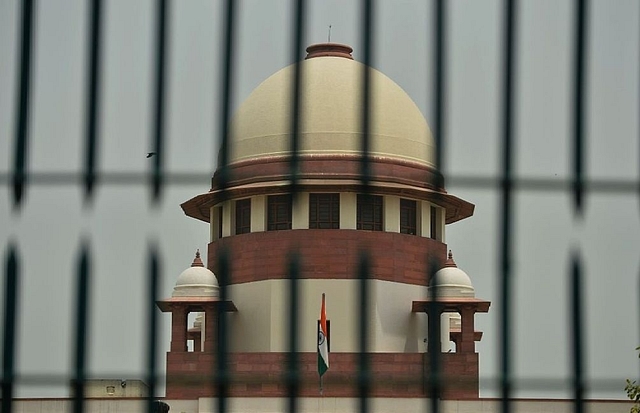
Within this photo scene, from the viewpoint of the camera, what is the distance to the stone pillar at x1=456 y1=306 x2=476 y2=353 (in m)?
37.0

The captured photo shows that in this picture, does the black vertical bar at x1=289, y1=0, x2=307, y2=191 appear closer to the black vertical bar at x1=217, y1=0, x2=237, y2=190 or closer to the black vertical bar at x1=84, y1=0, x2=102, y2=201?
the black vertical bar at x1=217, y1=0, x2=237, y2=190

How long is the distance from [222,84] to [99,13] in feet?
1.32

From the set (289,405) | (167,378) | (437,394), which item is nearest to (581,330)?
(437,394)

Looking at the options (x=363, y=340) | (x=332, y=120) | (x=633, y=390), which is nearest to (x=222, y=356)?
(x=363, y=340)

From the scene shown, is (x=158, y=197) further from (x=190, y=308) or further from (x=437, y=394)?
(x=190, y=308)

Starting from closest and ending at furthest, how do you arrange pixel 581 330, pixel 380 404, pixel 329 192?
pixel 581 330, pixel 380 404, pixel 329 192

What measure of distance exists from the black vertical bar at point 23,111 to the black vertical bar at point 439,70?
3.57ft

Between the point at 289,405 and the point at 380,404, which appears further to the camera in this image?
the point at 380,404

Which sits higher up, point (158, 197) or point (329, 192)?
point (329, 192)

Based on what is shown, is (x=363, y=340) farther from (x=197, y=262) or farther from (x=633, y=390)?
(x=197, y=262)

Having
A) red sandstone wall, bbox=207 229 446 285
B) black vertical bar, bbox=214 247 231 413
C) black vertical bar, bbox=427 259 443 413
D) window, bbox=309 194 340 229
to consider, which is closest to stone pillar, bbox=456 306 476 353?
red sandstone wall, bbox=207 229 446 285

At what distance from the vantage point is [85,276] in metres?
4.79

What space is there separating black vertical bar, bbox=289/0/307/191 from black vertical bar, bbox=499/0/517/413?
0.55 metres

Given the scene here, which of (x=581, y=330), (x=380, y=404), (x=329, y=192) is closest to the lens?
(x=581, y=330)
